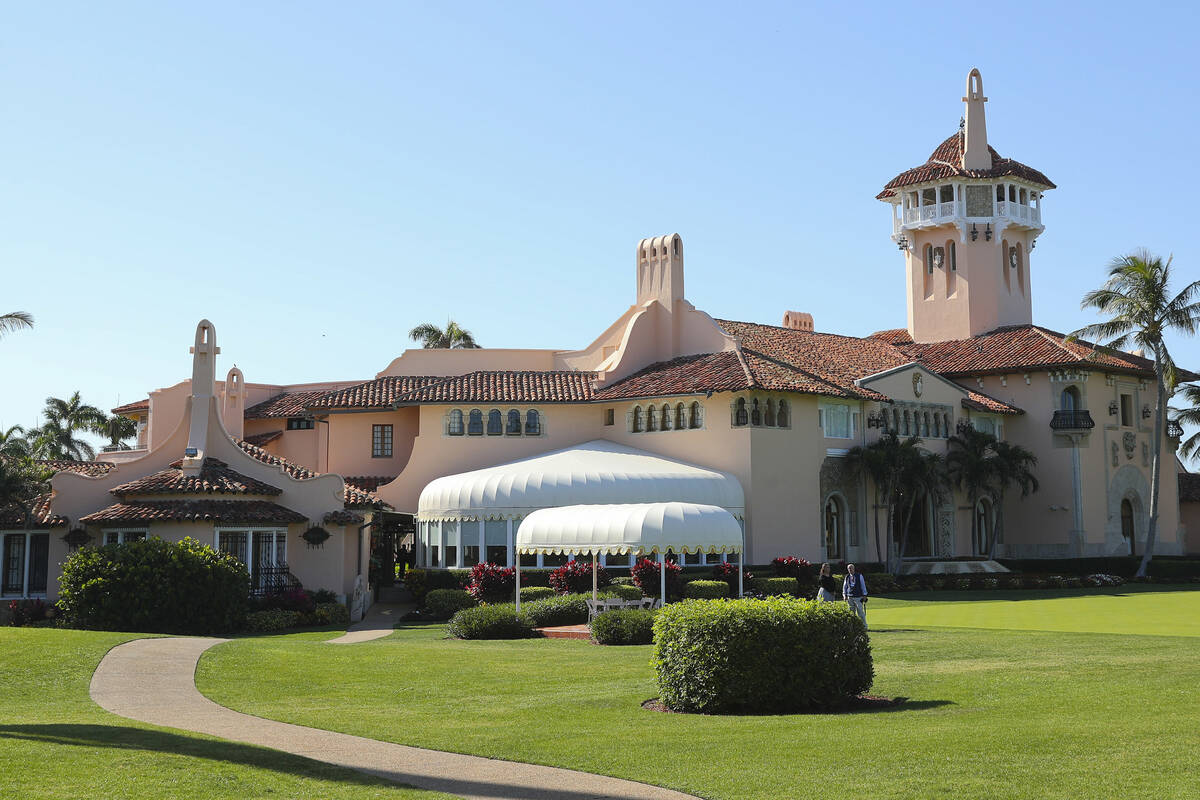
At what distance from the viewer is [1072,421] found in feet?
190

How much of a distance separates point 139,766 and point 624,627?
16525 millimetres

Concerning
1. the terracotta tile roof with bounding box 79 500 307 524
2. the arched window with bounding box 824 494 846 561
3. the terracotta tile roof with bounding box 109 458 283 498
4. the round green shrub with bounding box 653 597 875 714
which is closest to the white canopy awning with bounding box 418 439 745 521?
the arched window with bounding box 824 494 846 561

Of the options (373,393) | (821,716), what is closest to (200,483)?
(373,393)

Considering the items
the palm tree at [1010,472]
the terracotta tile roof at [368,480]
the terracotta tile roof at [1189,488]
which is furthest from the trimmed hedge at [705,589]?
the terracotta tile roof at [1189,488]

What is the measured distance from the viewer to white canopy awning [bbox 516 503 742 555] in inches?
1286

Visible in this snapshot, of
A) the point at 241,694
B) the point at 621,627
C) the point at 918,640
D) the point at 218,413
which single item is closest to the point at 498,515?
the point at 218,413

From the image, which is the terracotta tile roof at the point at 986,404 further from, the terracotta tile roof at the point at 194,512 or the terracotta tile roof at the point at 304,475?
the terracotta tile roof at the point at 194,512

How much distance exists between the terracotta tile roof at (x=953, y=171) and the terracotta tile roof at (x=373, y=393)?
84.6ft

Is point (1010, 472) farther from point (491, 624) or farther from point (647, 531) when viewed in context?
point (491, 624)

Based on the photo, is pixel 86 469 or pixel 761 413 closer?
pixel 86 469

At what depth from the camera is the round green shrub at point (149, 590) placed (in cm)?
3325

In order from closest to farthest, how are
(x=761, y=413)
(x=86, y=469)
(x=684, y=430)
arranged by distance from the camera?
(x=86, y=469), (x=761, y=413), (x=684, y=430)

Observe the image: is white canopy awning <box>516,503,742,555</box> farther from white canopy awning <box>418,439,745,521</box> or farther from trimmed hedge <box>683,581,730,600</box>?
white canopy awning <box>418,439,745,521</box>

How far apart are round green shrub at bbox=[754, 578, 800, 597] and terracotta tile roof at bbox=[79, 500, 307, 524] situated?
14071mm
